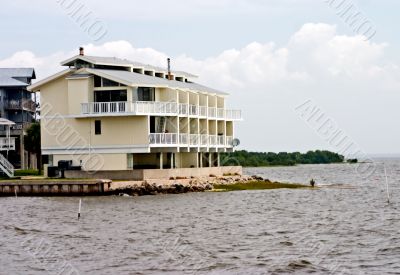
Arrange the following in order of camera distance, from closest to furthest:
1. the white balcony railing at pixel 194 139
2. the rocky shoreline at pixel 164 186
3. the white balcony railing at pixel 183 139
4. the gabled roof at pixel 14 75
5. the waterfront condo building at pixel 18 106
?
the rocky shoreline at pixel 164 186 < the white balcony railing at pixel 183 139 < the white balcony railing at pixel 194 139 < the waterfront condo building at pixel 18 106 < the gabled roof at pixel 14 75

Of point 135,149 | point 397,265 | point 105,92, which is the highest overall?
point 105,92

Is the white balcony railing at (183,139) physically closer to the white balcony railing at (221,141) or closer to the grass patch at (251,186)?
the grass patch at (251,186)

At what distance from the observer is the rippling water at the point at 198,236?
29.2 meters

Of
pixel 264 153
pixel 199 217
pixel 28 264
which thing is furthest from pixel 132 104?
pixel 264 153

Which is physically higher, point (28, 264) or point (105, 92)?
point (105, 92)

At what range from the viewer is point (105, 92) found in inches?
2662

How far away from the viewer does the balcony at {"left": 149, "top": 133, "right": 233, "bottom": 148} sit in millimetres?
66250

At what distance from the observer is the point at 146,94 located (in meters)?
69.3

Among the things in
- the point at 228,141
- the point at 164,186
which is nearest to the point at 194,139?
the point at 228,141

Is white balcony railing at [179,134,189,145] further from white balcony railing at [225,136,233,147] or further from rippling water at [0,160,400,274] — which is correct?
white balcony railing at [225,136,233,147]

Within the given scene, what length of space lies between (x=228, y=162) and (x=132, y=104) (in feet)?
96.1

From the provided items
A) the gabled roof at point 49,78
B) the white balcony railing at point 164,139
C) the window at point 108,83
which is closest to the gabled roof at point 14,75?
the gabled roof at point 49,78

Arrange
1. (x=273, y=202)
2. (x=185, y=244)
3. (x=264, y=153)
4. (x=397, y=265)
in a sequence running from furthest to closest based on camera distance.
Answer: (x=264, y=153)
(x=273, y=202)
(x=185, y=244)
(x=397, y=265)

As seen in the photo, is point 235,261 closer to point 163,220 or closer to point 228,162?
point 163,220
